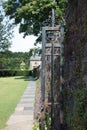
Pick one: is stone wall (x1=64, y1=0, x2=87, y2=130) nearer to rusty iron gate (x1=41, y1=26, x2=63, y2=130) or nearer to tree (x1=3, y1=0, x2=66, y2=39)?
rusty iron gate (x1=41, y1=26, x2=63, y2=130)

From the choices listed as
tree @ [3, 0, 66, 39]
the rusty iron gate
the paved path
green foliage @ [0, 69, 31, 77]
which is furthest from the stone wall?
green foliage @ [0, 69, 31, 77]

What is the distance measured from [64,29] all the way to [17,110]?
7.93 m

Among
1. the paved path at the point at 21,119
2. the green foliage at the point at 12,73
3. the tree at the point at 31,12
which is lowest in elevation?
the green foliage at the point at 12,73

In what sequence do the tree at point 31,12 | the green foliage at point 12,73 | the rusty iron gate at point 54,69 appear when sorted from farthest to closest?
1. the green foliage at point 12,73
2. the tree at point 31,12
3. the rusty iron gate at point 54,69

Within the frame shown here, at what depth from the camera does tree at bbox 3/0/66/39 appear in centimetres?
3844

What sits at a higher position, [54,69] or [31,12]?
[31,12]

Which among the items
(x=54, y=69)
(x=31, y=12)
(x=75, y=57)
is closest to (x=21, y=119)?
(x=54, y=69)

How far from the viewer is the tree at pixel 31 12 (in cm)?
3844

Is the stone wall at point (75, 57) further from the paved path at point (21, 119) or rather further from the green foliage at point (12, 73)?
the green foliage at point (12, 73)

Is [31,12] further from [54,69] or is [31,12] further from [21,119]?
[54,69]

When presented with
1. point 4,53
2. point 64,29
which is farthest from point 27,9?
point 64,29

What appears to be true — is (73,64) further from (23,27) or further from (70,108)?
(23,27)

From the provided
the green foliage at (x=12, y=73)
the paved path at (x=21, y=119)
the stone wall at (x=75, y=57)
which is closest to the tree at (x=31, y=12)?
the green foliage at (x=12, y=73)

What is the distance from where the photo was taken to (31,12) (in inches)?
1550
